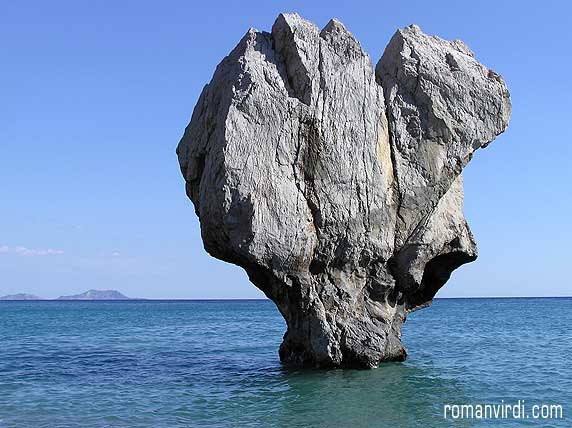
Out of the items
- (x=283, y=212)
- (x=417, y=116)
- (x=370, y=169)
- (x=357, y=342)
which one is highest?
(x=417, y=116)

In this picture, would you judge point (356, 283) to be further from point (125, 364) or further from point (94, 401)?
point (125, 364)

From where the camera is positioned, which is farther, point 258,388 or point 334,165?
point 334,165

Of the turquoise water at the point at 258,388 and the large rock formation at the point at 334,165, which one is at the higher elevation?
the large rock formation at the point at 334,165

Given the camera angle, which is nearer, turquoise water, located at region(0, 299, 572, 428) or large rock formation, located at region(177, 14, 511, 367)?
turquoise water, located at region(0, 299, 572, 428)

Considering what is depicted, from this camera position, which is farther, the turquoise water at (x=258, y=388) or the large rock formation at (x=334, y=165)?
the large rock formation at (x=334, y=165)

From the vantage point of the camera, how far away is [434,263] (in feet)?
81.1

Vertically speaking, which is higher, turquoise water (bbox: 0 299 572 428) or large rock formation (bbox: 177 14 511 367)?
large rock formation (bbox: 177 14 511 367)

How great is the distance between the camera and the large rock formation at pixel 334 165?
19.3m

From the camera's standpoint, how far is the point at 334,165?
2005cm

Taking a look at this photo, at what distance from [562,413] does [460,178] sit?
1042 centimetres

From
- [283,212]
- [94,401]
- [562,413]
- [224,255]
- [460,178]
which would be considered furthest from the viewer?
Answer: [460,178]

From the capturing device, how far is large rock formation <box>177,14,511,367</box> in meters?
19.3

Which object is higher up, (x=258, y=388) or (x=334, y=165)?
(x=334, y=165)

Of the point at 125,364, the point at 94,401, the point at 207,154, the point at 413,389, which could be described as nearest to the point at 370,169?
the point at 207,154
